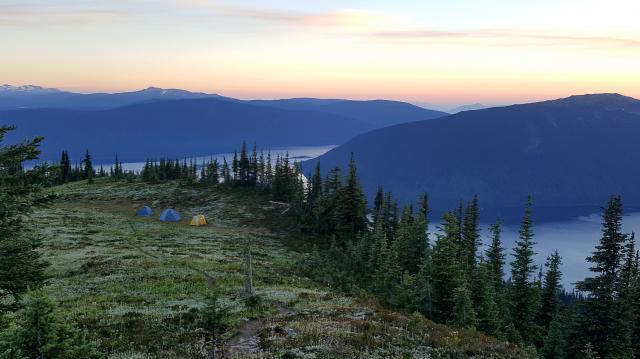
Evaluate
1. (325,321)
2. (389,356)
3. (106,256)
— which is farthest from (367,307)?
(106,256)

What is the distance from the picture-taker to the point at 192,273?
3894cm

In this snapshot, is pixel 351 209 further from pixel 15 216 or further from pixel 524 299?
pixel 15 216

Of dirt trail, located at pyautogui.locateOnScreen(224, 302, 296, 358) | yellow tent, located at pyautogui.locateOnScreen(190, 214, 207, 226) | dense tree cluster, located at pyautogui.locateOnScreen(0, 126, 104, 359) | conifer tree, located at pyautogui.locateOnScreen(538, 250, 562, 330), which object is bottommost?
conifer tree, located at pyautogui.locateOnScreen(538, 250, 562, 330)

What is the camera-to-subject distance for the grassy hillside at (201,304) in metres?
19.6

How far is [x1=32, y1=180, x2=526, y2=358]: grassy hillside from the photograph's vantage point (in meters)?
19.6

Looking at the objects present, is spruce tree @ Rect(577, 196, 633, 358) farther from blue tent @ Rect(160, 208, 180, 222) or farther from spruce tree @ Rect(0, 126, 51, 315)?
blue tent @ Rect(160, 208, 180, 222)

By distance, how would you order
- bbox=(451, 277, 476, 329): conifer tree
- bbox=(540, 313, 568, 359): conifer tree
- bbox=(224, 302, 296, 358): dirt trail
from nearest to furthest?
bbox=(224, 302, 296, 358): dirt trail < bbox=(451, 277, 476, 329): conifer tree < bbox=(540, 313, 568, 359): conifer tree

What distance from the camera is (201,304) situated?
2731cm

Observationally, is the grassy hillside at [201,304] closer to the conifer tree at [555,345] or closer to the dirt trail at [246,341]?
the dirt trail at [246,341]

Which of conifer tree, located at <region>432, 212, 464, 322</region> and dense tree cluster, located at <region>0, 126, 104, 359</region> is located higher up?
dense tree cluster, located at <region>0, 126, 104, 359</region>

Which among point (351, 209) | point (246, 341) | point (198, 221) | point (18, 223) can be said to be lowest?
point (198, 221)

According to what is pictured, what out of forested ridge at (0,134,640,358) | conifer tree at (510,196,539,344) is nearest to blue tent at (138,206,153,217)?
forested ridge at (0,134,640,358)

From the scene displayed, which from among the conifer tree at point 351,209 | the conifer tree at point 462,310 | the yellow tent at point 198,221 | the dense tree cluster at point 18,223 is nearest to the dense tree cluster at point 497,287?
the conifer tree at point 462,310

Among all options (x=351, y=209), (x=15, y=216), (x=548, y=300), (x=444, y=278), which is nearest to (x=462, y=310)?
(x=444, y=278)
